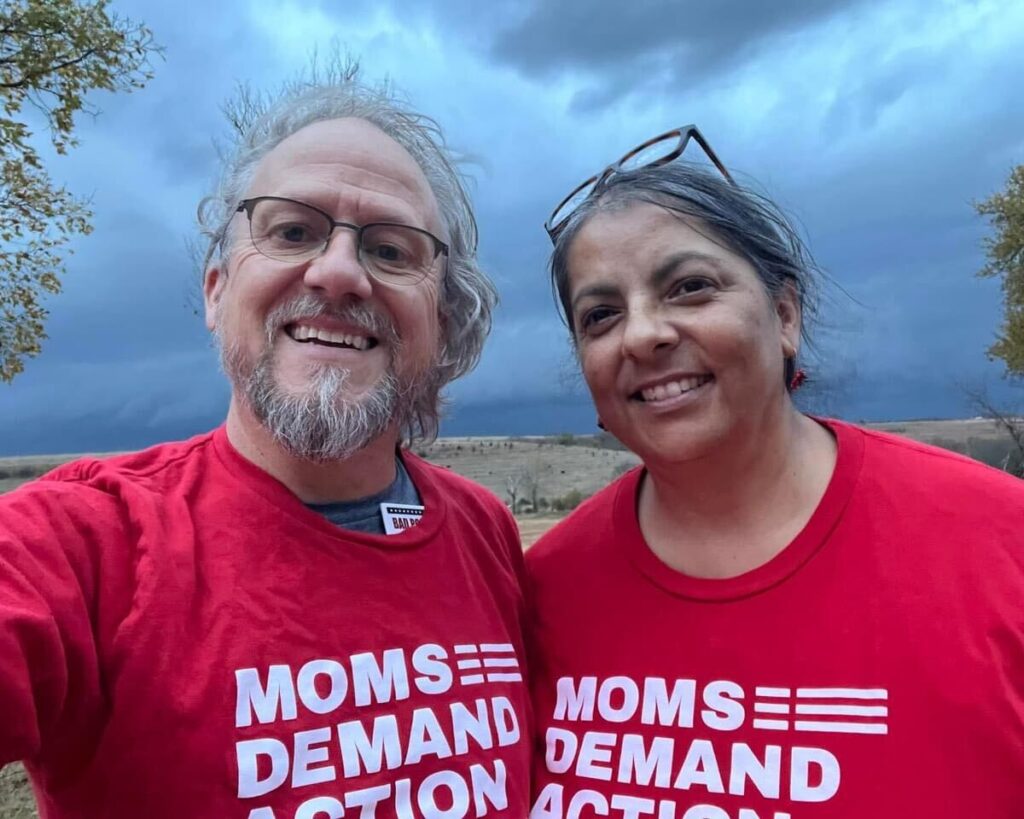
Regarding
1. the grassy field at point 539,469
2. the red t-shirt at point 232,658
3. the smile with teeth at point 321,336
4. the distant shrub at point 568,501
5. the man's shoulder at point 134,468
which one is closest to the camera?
the red t-shirt at point 232,658

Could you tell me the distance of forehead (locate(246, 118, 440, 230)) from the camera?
7.04 ft

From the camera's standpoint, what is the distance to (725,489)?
2.18m

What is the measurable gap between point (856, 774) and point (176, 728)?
132cm

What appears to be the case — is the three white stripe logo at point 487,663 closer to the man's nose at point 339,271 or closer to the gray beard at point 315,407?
the gray beard at point 315,407

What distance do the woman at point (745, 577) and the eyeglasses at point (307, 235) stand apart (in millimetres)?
502

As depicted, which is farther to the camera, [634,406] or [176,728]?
[634,406]

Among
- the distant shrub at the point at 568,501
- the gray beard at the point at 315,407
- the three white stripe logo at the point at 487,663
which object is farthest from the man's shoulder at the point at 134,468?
the distant shrub at the point at 568,501

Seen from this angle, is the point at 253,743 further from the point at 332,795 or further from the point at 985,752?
the point at 985,752

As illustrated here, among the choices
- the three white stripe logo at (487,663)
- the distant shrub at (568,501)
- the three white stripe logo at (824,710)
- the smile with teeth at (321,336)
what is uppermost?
the distant shrub at (568,501)

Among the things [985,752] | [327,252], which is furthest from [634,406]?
[985,752]

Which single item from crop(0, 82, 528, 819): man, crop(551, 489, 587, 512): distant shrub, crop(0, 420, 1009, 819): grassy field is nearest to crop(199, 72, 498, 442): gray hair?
crop(0, 82, 528, 819): man

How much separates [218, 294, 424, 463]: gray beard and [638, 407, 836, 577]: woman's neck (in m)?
0.76

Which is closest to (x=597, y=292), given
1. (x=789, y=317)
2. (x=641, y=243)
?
(x=641, y=243)

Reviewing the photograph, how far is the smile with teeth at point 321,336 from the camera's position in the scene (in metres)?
2.08
